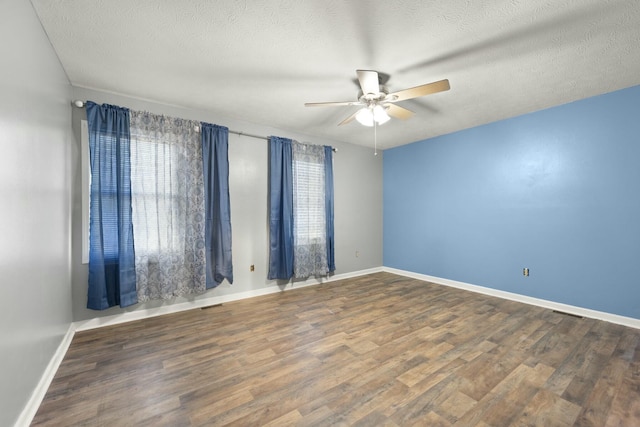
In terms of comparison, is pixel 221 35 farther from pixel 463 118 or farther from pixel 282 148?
pixel 463 118

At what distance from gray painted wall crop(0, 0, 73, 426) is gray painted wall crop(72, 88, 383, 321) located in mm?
508

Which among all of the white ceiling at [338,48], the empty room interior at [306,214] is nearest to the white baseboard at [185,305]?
the empty room interior at [306,214]

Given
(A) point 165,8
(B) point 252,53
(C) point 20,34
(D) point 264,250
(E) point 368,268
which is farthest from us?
(E) point 368,268

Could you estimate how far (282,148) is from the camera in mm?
4227

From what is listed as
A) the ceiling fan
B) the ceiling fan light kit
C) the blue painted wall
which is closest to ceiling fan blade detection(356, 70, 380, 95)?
the ceiling fan

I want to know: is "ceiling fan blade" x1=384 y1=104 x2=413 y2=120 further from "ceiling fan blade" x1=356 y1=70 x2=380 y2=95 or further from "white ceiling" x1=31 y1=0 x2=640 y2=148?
"ceiling fan blade" x1=356 y1=70 x2=380 y2=95

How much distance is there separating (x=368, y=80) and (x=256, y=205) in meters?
2.52

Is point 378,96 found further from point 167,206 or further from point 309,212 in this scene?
point 167,206

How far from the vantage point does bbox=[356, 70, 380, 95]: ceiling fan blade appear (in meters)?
2.19

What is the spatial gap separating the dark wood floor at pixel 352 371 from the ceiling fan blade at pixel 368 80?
2439mm

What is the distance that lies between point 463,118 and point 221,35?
11.3 ft

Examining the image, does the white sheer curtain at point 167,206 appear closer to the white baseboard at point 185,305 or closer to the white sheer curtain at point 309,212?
the white baseboard at point 185,305

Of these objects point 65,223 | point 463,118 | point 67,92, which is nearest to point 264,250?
point 65,223

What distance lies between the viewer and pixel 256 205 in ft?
13.4
